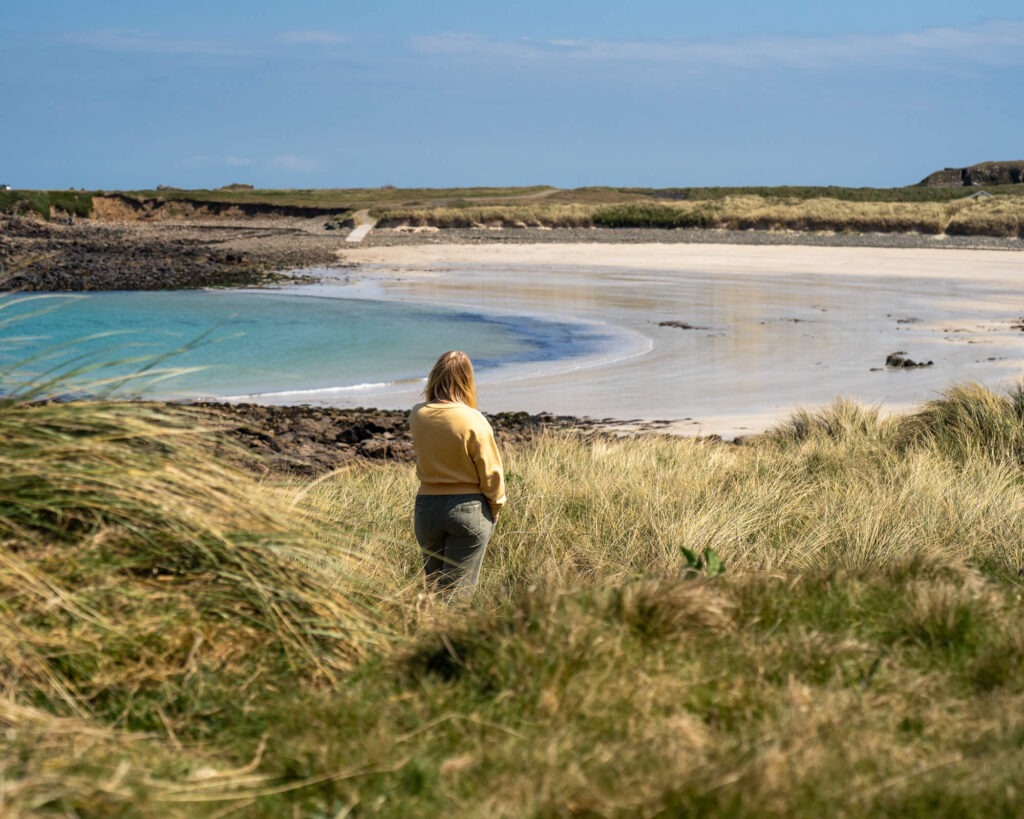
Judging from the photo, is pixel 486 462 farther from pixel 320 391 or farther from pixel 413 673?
pixel 320 391

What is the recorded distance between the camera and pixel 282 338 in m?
24.7

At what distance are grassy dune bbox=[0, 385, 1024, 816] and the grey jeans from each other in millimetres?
Result: 279

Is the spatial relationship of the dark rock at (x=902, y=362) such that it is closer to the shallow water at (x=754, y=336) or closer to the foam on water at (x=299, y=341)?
the shallow water at (x=754, y=336)

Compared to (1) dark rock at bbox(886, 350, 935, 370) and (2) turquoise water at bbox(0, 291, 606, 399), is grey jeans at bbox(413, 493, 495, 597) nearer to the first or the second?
(2) turquoise water at bbox(0, 291, 606, 399)

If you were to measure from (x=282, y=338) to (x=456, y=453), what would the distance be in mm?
20661

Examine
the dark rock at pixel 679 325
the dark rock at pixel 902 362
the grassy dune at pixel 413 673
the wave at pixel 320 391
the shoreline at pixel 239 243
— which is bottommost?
the wave at pixel 320 391

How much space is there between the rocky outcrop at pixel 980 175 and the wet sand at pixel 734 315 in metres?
58.5

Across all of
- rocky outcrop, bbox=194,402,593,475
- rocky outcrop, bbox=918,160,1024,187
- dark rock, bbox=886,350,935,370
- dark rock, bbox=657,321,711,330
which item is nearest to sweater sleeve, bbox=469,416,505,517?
rocky outcrop, bbox=194,402,593,475

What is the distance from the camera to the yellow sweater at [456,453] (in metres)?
4.82

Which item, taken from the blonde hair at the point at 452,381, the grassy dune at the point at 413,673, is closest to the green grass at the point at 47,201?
the blonde hair at the point at 452,381

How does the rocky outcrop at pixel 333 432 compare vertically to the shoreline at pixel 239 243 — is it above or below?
below

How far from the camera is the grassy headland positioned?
51750mm

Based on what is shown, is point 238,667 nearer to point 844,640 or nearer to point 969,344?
point 844,640

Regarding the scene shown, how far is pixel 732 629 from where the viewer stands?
11.8 feet
